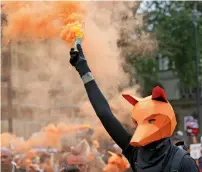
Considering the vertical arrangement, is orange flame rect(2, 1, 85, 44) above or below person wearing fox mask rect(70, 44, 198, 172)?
above

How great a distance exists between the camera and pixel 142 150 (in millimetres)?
2385

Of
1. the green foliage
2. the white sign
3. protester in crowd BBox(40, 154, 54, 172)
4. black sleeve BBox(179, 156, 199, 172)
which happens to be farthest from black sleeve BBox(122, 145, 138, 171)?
the green foliage

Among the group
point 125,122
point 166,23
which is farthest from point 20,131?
point 166,23

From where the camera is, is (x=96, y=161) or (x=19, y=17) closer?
(x=19, y=17)

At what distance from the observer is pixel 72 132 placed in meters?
6.68

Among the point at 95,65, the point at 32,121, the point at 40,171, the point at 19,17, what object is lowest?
the point at 40,171

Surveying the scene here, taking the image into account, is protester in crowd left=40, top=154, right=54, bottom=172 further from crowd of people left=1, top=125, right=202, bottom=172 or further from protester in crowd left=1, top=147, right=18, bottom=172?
protester in crowd left=1, top=147, right=18, bottom=172

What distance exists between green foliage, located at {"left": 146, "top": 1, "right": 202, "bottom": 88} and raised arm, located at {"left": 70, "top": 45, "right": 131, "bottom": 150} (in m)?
15.0

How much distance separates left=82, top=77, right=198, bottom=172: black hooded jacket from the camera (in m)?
2.30

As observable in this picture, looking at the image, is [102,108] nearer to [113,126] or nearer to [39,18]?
[113,126]

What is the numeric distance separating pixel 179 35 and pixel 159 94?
16.5 meters

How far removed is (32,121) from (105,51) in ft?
12.3

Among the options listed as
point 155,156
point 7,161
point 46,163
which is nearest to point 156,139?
point 155,156

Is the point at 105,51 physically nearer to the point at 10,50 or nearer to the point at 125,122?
the point at 125,122
